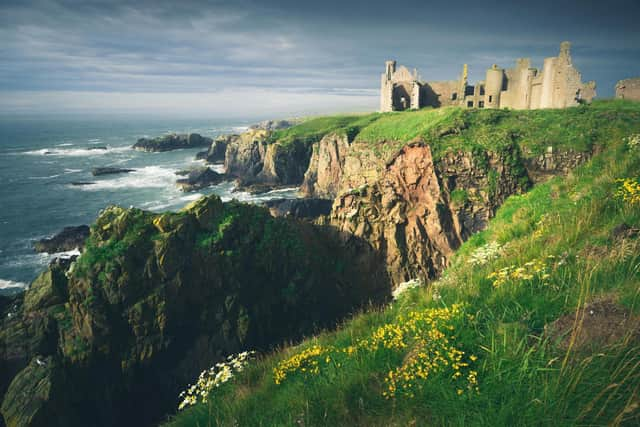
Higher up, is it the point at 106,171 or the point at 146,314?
the point at 106,171

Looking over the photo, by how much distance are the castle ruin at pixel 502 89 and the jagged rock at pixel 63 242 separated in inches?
2182

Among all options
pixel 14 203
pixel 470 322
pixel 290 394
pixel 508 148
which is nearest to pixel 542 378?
pixel 470 322

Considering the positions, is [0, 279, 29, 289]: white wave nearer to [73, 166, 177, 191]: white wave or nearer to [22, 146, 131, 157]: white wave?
[73, 166, 177, 191]: white wave

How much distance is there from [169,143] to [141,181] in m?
53.1

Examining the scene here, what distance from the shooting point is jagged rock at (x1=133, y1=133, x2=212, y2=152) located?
401 feet

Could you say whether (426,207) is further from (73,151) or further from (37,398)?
(73,151)

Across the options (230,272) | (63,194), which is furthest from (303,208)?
(63,194)

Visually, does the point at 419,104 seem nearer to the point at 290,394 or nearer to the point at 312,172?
the point at 312,172

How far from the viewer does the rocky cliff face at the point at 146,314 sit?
1952cm

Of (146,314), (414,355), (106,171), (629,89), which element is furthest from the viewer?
(106,171)

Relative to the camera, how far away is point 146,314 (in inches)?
832

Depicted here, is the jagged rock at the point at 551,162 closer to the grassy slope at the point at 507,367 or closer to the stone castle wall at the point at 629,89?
the stone castle wall at the point at 629,89

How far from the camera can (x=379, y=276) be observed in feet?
95.0

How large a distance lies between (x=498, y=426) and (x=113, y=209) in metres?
25.8
